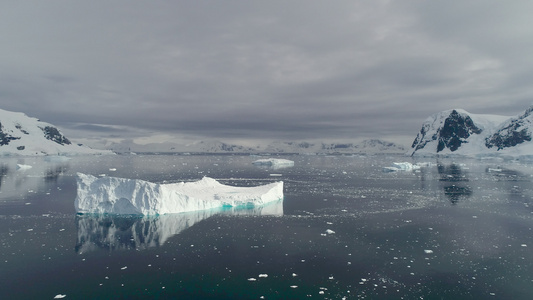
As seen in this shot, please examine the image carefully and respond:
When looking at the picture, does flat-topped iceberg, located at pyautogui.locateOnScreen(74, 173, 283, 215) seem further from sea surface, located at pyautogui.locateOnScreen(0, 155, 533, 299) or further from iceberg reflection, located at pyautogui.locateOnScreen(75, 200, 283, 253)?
sea surface, located at pyautogui.locateOnScreen(0, 155, 533, 299)

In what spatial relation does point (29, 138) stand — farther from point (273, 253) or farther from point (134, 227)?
point (273, 253)

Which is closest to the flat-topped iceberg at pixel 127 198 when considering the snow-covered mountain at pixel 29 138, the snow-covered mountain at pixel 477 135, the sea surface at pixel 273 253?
the sea surface at pixel 273 253

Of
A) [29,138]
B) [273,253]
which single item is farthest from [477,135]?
[29,138]

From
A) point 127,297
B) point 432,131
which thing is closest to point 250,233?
point 127,297

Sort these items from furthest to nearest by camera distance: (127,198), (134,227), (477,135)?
(477,135) → (127,198) → (134,227)

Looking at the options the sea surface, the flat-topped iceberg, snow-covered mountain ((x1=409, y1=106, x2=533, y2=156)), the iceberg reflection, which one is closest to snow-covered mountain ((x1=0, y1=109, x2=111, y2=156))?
the flat-topped iceberg
